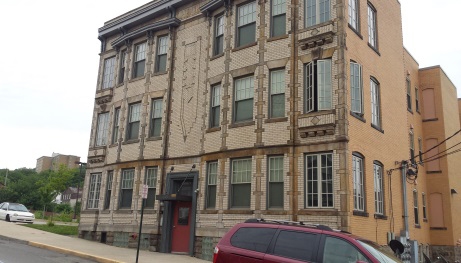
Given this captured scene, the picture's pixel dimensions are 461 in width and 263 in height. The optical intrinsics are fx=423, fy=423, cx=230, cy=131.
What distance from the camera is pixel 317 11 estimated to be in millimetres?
15414

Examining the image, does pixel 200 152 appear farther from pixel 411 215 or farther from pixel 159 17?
pixel 411 215

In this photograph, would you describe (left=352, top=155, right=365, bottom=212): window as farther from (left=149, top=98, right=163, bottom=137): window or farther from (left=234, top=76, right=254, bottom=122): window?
(left=149, top=98, right=163, bottom=137): window

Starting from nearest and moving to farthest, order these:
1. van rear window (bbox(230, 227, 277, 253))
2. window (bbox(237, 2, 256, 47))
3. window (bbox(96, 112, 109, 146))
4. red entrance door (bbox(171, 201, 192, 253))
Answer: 1. van rear window (bbox(230, 227, 277, 253))
2. window (bbox(237, 2, 256, 47))
3. red entrance door (bbox(171, 201, 192, 253))
4. window (bbox(96, 112, 109, 146))

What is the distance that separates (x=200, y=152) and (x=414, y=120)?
1220 cm

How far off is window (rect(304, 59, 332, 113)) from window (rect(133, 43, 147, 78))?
398 inches

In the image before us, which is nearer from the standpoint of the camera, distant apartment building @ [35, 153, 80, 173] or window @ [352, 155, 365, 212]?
window @ [352, 155, 365, 212]

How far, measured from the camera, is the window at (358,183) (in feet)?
46.2

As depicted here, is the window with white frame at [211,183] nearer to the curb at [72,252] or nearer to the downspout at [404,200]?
the curb at [72,252]

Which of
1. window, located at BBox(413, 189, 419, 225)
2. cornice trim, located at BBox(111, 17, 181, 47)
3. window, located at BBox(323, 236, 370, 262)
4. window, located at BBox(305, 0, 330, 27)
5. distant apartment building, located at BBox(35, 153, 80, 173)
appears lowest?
window, located at BBox(323, 236, 370, 262)

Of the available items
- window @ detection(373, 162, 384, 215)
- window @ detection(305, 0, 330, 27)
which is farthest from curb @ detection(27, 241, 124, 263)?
window @ detection(305, 0, 330, 27)

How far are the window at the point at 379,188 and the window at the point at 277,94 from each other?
4.21 m

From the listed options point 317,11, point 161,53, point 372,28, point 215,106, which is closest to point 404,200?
point 372,28

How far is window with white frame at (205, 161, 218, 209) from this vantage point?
1681 cm

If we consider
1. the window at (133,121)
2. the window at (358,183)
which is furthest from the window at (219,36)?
the window at (358,183)
